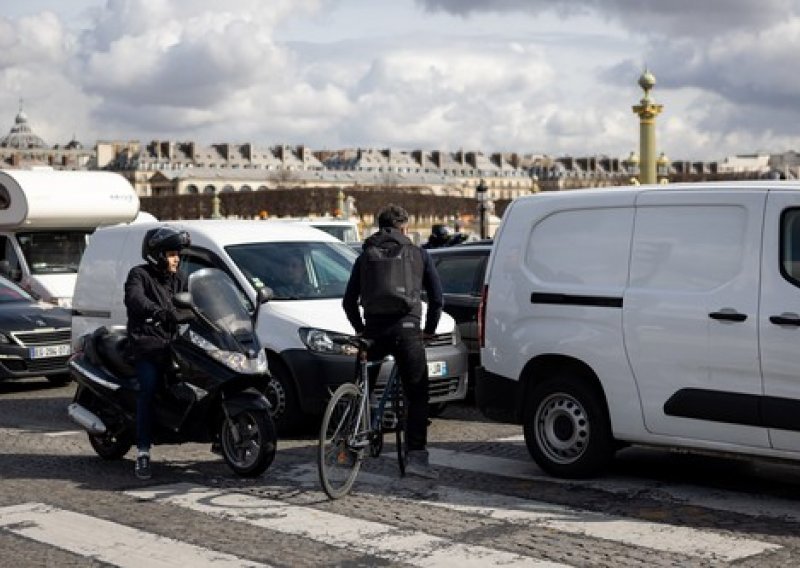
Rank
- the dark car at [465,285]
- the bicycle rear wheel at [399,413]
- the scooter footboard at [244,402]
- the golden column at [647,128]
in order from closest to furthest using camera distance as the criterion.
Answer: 1. the scooter footboard at [244,402]
2. the bicycle rear wheel at [399,413]
3. the dark car at [465,285]
4. the golden column at [647,128]

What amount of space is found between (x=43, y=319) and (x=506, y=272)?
7.51 m

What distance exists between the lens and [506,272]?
8859 millimetres

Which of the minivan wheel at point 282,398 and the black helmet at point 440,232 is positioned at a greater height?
the black helmet at point 440,232

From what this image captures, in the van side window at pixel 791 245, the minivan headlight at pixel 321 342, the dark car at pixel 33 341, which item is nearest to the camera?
the van side window at pixel 791 245

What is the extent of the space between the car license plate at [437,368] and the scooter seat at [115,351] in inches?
99.9

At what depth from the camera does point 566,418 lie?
28.1 ft

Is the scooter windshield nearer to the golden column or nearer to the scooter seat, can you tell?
the scooter seat

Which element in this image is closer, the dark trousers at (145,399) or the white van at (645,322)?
the white van at (645,322)

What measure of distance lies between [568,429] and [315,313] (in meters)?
2.73

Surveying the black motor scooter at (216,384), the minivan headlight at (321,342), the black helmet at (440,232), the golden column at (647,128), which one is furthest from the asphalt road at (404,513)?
the golden column at (647,128)

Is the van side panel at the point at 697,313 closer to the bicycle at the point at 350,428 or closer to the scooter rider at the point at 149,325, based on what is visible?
the bicycle at the point at 350,428

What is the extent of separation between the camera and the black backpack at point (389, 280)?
8.34 m

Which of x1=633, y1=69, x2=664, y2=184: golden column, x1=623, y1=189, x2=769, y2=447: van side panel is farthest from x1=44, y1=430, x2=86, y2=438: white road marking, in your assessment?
x1=633, y1=69, x2=664, y2=184: golden column

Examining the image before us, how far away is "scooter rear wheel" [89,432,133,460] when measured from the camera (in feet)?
31.2
